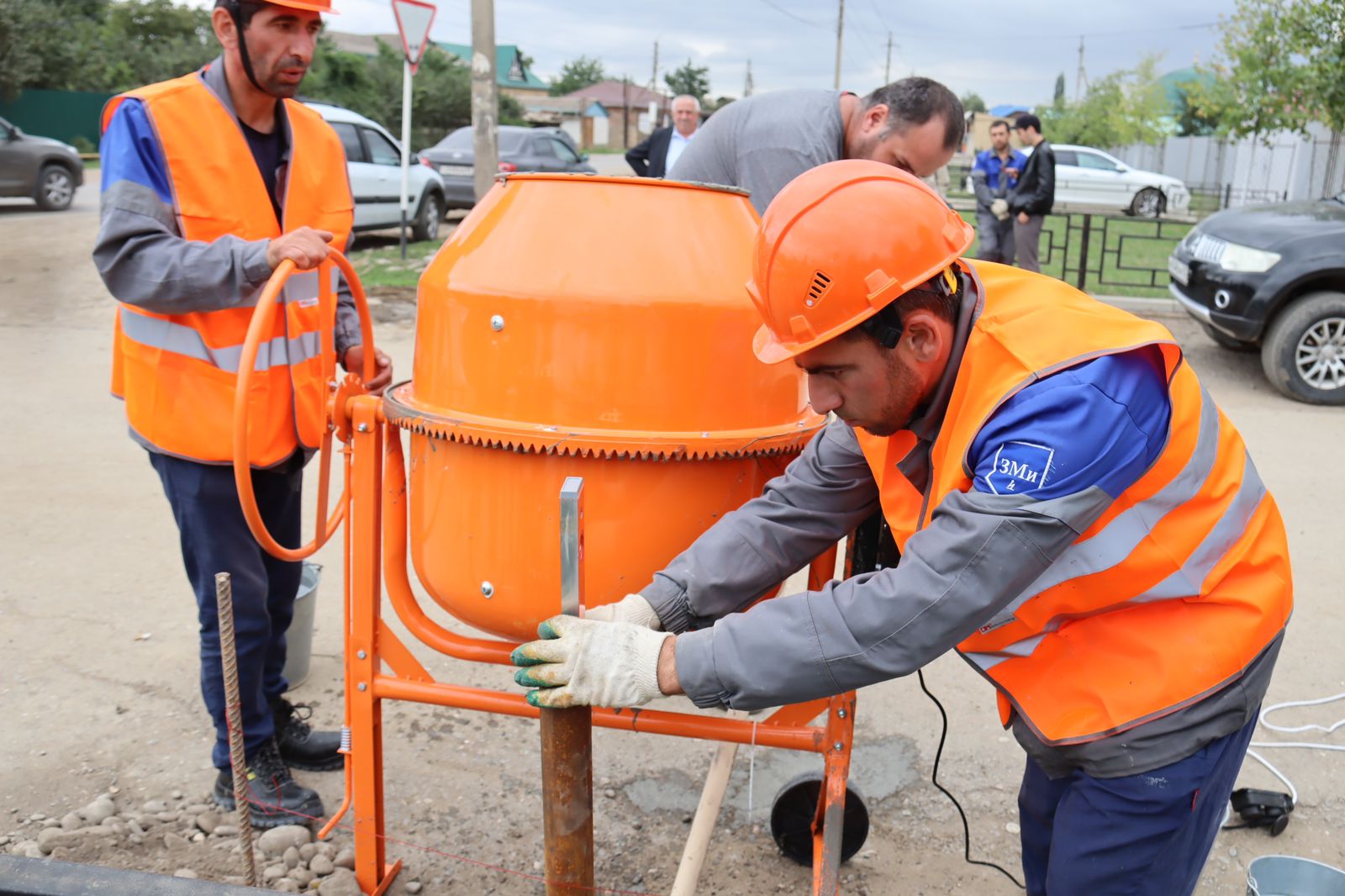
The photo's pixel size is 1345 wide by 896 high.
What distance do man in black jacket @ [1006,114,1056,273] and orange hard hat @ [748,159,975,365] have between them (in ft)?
25.8

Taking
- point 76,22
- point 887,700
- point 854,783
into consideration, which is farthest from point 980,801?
point 76,22

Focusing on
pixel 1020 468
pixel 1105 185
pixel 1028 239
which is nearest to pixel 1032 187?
pixel 1028 239

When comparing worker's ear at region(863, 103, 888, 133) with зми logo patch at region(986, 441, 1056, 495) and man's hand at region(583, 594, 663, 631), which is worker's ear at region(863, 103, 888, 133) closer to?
man's hand at region(583, 594, 663, 631)

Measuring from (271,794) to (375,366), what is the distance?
3.69 feet

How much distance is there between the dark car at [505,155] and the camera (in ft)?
47.1

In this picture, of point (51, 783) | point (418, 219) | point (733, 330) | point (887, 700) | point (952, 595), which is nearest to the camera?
point (952, 595)

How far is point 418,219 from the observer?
1303 cm

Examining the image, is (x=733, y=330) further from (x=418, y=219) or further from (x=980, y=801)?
(x=418, y=219)

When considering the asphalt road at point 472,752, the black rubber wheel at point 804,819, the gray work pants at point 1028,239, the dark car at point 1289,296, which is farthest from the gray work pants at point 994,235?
the black rubber wheel at point 804,819

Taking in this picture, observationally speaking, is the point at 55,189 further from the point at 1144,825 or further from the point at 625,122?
the point at 625,122

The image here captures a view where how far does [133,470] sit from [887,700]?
3.80 meters

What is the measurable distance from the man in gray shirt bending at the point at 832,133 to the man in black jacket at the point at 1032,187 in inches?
245

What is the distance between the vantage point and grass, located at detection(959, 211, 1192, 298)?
10.5 meters

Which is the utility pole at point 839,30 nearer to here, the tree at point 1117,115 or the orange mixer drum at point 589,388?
the tree at point 1117,115
